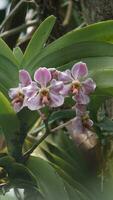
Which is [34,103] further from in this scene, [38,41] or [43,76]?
[38,41]

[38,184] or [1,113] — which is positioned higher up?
[1,113]

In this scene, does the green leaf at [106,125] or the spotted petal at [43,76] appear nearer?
the spotted petal at [43,76]

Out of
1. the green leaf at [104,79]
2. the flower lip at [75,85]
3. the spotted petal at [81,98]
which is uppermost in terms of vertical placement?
the flower lip at [75,85]

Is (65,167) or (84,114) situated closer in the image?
(84,114)

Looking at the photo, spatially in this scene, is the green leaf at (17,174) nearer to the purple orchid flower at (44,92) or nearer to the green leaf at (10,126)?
the green leaf at (10,126)

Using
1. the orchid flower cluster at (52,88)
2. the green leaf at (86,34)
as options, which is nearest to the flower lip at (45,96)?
the orchid flower cluster at (52,88)

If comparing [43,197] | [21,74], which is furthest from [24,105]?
[43,197]

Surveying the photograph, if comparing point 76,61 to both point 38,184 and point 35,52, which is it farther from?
point 38,184
